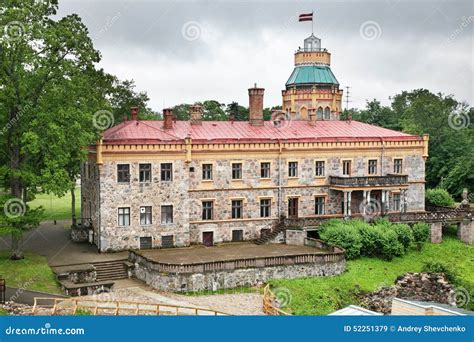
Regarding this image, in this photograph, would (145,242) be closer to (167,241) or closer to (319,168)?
(167,241)

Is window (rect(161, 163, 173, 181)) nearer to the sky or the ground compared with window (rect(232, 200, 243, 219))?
nearer to the sky

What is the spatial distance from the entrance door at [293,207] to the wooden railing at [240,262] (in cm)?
626

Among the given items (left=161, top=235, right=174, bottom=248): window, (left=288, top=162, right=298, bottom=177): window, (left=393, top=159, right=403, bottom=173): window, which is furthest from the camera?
(left=393, top=159, right=403, bottom=173): window

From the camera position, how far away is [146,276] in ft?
105

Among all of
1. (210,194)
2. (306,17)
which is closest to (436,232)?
(210,194)

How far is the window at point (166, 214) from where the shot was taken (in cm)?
3775

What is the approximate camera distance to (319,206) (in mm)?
41938

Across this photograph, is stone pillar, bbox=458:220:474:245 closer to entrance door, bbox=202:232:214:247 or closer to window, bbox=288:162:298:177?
window, bbox=288:162:298:177

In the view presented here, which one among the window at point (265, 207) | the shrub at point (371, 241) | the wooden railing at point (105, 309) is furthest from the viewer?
the window at point (265, 207)

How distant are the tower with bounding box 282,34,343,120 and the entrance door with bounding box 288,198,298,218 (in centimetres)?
1997

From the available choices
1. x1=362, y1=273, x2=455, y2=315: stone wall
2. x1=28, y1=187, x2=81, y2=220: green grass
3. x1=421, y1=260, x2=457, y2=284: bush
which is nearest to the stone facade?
x1=421, y1=260, x2=457, y2=284: bush

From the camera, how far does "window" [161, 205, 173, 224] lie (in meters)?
37.8

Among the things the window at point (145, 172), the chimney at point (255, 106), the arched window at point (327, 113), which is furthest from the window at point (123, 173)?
the arched window at point (327, 113)

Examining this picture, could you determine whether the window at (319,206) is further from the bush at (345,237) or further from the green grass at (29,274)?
the green grass at (29,274)
